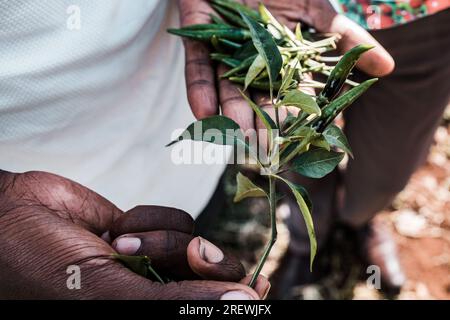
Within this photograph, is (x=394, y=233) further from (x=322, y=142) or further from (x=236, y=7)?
(x=322, y=142)

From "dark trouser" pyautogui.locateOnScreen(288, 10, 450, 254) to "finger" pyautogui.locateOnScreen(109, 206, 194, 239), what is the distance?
2.33 feet

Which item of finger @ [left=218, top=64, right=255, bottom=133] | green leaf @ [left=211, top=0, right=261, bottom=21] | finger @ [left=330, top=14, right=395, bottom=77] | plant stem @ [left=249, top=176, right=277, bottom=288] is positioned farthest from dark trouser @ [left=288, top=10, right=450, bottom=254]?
plant stem @ [left=249, top=176, right=277, bottom=288]

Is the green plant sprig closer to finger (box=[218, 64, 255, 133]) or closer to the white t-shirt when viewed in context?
finger (box=[218, 64, 255, 133])

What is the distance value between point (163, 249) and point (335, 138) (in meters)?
0.26

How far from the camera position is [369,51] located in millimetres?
968

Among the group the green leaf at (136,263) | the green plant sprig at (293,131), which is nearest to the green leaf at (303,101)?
the green plant sprig at (293,131)

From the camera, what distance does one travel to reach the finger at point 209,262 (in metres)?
0.66

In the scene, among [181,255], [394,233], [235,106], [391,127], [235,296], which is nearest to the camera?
[235,296]

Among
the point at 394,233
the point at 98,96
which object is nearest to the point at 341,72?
the point at 98,96

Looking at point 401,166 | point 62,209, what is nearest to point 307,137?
point 62,209

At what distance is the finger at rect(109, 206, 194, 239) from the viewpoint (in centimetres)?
74
